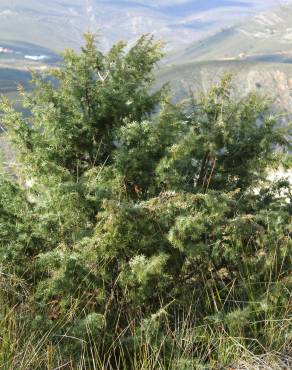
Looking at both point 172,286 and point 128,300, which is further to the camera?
point 172,286

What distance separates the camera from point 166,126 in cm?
532

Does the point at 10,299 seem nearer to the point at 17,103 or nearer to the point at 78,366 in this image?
the point at 78,366

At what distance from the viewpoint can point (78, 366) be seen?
3.66 meters

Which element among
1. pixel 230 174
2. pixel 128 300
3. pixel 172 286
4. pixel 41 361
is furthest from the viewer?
pixel 230 174

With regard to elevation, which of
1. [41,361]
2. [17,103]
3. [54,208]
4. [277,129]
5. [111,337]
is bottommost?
[111,337]

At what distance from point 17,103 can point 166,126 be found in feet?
6.12

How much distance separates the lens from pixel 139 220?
4418 mm

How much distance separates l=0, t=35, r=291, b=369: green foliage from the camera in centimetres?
407

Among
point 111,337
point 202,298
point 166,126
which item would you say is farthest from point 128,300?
point 166,126

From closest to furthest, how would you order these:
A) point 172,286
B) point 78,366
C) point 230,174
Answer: point 78,366 → point 172,286 → point 230,174

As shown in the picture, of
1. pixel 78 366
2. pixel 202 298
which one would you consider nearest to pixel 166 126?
pixel 202 298

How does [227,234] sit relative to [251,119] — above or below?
below

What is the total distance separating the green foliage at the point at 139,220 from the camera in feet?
13.4

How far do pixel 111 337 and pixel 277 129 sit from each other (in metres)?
3.16
